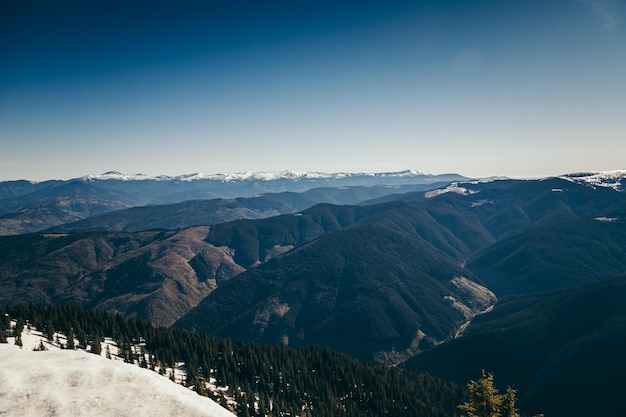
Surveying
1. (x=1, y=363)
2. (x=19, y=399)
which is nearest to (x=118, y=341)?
(x=1, y=363)

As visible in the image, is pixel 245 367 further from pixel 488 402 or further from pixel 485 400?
pixel 488 402

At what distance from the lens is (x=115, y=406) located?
2564 inches

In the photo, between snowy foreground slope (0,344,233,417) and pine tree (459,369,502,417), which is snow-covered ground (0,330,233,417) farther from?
pine tree (459,369,502,417)

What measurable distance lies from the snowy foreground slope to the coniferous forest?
15.2 m

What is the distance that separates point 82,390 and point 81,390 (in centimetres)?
18

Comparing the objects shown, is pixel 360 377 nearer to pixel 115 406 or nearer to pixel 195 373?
Answer: pixel 195 373

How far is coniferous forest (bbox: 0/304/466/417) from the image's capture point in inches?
3846

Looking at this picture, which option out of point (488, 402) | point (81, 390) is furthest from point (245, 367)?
point (488, 402)

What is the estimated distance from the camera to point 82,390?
219ft

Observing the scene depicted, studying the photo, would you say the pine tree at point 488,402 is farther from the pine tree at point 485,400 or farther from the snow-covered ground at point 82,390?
the snow-covered ground at point 82,390

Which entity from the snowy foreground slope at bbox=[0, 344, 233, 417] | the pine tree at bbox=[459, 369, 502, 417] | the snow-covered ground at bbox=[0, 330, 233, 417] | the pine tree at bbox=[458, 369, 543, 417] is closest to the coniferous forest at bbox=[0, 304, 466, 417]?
the snow-covered ground at bbox=[0, 330, 233, 417]

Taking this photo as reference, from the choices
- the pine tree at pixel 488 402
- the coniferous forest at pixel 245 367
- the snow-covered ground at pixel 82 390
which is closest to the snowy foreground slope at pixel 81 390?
the snow-covered ground at pixel 82 390

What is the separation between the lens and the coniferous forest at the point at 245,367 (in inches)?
3846

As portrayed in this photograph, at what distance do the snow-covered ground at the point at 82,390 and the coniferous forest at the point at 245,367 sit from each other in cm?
1475
